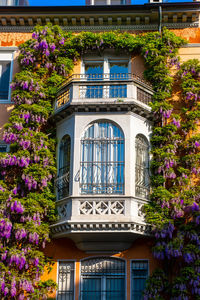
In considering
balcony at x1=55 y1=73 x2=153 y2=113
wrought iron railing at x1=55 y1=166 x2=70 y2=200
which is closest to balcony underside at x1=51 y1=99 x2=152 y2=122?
balcony at x1=55 y1=73 x2=153 y2=113

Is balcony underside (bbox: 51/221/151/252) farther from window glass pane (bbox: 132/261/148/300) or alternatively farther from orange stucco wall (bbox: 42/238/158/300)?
window glass pane (bbox: 132/261/148/300)

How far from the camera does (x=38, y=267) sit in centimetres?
1817

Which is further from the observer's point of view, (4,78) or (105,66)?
(4,78)

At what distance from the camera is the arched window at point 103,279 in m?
18.4

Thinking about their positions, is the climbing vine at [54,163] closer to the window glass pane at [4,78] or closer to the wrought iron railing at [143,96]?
the wrought iron railing at [143,96]

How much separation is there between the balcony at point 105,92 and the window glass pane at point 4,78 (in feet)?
8.93

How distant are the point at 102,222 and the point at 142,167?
303 centimetres

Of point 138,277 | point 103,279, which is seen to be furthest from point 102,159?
point 138,277

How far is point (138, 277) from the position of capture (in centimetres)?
1855

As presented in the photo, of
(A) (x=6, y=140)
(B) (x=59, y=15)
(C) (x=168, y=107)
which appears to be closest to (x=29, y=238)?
(A) (x=6, y=140)

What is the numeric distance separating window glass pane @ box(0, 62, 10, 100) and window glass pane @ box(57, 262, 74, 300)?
791 cm

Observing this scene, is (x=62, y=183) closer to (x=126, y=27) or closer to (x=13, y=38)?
(x=13, y=38)

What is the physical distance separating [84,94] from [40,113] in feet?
6.36

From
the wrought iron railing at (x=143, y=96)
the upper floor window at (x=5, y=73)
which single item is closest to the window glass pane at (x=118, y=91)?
the wrought iron railing at (x=143, y=96)
